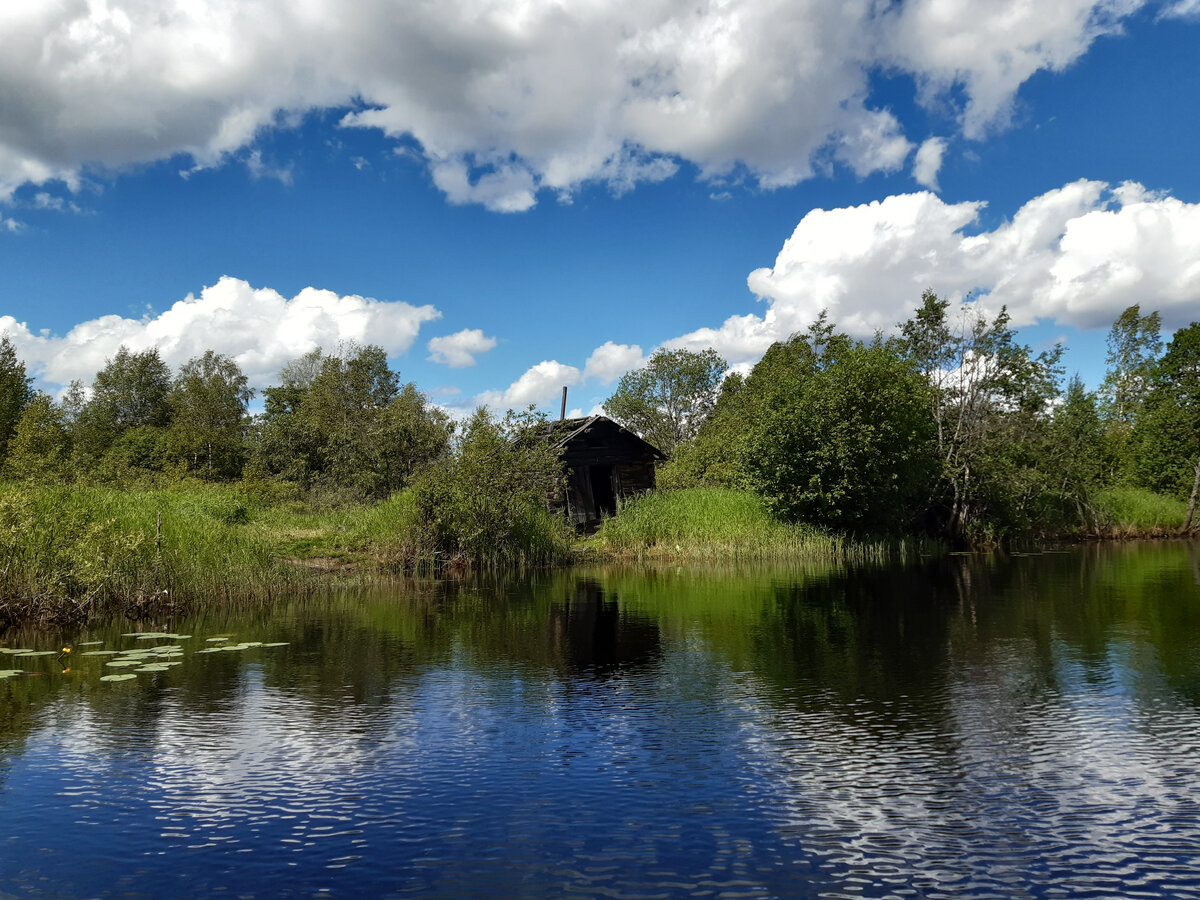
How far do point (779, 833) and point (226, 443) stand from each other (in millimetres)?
59326

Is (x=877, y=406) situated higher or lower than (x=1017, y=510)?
higher

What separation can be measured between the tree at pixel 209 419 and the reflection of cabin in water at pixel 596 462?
1016 inches

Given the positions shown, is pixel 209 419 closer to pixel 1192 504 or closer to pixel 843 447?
pixel 843 447

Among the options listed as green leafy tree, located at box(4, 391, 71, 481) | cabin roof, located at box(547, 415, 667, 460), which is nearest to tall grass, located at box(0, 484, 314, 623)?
green leafy tree, located at box(4, 391, 71, 481)

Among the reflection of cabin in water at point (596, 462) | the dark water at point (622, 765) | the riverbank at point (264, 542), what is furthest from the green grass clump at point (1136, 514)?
the dark water at point (622, 765)

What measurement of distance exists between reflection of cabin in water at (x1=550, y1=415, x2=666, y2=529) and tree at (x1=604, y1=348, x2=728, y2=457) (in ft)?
108

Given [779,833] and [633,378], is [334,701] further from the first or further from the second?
[633,378]

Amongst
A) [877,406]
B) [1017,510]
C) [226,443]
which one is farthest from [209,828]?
[226,443]

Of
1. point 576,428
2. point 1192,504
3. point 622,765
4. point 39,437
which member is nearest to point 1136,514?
point 1192,504

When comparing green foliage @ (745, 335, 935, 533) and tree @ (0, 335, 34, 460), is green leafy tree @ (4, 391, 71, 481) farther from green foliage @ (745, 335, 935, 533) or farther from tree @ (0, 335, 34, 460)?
green foliage @ (745, 335, 935, 533)

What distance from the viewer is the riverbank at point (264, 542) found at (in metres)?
14.5

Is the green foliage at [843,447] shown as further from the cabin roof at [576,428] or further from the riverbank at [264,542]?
the cabin roof at [576,428]

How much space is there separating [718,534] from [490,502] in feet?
29.4

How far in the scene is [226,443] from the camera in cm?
5741
